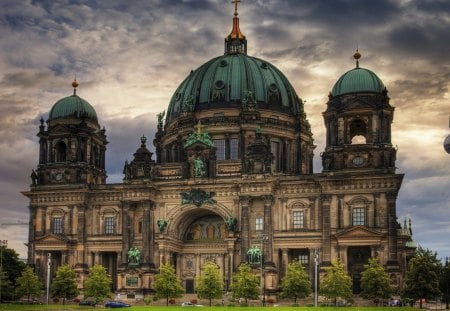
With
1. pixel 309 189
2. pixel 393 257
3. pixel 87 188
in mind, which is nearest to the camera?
pixel 393 257

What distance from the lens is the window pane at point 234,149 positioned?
112m

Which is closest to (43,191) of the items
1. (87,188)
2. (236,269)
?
(87,188)

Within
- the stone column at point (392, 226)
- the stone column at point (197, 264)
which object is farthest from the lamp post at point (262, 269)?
the stone column at point (392, 226)

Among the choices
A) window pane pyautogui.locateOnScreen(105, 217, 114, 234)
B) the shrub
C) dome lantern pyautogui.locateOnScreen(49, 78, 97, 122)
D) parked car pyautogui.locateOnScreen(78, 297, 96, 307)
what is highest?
dome lantern pyautogui.locateOnScreen(49, 78, 97, 122)

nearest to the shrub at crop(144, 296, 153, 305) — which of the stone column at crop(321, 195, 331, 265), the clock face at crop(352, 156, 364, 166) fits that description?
the stone column at crop(321, 195, 331, 265)

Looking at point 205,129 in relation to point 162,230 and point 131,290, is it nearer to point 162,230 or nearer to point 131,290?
point 162,230

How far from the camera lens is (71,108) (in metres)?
113

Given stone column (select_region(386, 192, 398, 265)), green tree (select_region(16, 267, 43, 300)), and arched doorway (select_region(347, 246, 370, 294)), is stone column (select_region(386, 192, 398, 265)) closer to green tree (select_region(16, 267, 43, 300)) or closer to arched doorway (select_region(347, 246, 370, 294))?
arched doorway (select_region(347, 246, 370, 294))

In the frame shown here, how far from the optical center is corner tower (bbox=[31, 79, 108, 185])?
110 meters

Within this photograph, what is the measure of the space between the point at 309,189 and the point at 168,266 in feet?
67.1

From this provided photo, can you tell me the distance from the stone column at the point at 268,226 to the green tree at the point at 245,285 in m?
5.89

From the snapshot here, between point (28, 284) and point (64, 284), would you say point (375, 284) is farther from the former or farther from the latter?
point (28, 284)

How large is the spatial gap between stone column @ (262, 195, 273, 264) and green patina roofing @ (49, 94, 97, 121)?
31137 mm

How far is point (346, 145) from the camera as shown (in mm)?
98188
